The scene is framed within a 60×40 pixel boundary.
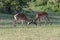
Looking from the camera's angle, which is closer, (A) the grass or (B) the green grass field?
(A) the grass

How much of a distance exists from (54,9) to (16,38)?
26909mm

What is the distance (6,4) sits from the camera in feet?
110

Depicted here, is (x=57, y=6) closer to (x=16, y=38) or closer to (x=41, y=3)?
(x=41, y=3)

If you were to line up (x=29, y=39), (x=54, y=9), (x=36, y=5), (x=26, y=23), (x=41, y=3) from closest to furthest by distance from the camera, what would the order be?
(x=29, y=39) → (x=26, y=23) → (x=54, y=9) → (x=41, y=3) → (x=36, y=5)

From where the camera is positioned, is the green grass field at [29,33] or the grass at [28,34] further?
the green grass field at [29,33]

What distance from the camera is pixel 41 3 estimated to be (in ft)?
156

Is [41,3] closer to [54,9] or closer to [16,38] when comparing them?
[54,9]

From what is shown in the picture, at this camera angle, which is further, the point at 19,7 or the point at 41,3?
the point at 41,3

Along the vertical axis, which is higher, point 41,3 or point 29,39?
point 29,39

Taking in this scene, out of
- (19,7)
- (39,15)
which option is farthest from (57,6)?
(39,15)

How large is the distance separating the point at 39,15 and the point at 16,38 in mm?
7741

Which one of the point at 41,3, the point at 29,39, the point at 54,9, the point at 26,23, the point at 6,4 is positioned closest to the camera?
the point at 29,39

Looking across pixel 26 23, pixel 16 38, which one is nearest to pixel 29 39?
pixel 16 38

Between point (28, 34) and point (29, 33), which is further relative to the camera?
point (29, 33)
